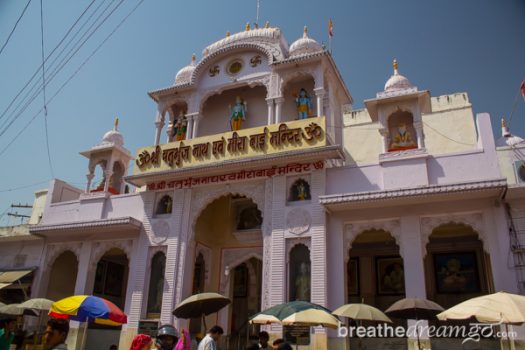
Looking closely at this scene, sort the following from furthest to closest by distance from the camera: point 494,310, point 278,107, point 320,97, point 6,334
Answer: point 278,107 → point 320,97 → point 494,310 → point 6,334

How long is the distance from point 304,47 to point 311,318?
9.67m

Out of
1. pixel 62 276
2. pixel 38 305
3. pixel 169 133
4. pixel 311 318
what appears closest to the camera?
pixel 311 318

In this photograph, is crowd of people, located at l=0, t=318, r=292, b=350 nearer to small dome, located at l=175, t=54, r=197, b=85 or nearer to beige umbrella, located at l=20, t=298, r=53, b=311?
beige umbrella, located at l=20, t=298, r=53, b=311

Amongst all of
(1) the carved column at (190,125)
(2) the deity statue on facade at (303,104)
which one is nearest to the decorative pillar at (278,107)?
(2) the deity statue on facade at (303,104)

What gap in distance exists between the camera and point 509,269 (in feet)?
31.8

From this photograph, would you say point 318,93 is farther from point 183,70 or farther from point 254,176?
point 183,70

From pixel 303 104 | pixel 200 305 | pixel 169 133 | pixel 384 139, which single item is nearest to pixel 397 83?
pixel 384 139

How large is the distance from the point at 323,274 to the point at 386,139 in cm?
430

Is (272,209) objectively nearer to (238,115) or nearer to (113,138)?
(238,115)

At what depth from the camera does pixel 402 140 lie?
13.0 meters

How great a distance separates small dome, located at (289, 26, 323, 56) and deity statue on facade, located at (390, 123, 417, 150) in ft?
12.9

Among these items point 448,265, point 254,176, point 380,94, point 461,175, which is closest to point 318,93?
point 380,94

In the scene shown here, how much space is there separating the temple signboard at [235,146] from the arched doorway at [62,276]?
506 cm

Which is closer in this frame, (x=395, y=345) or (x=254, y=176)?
(x=395, y=345)
